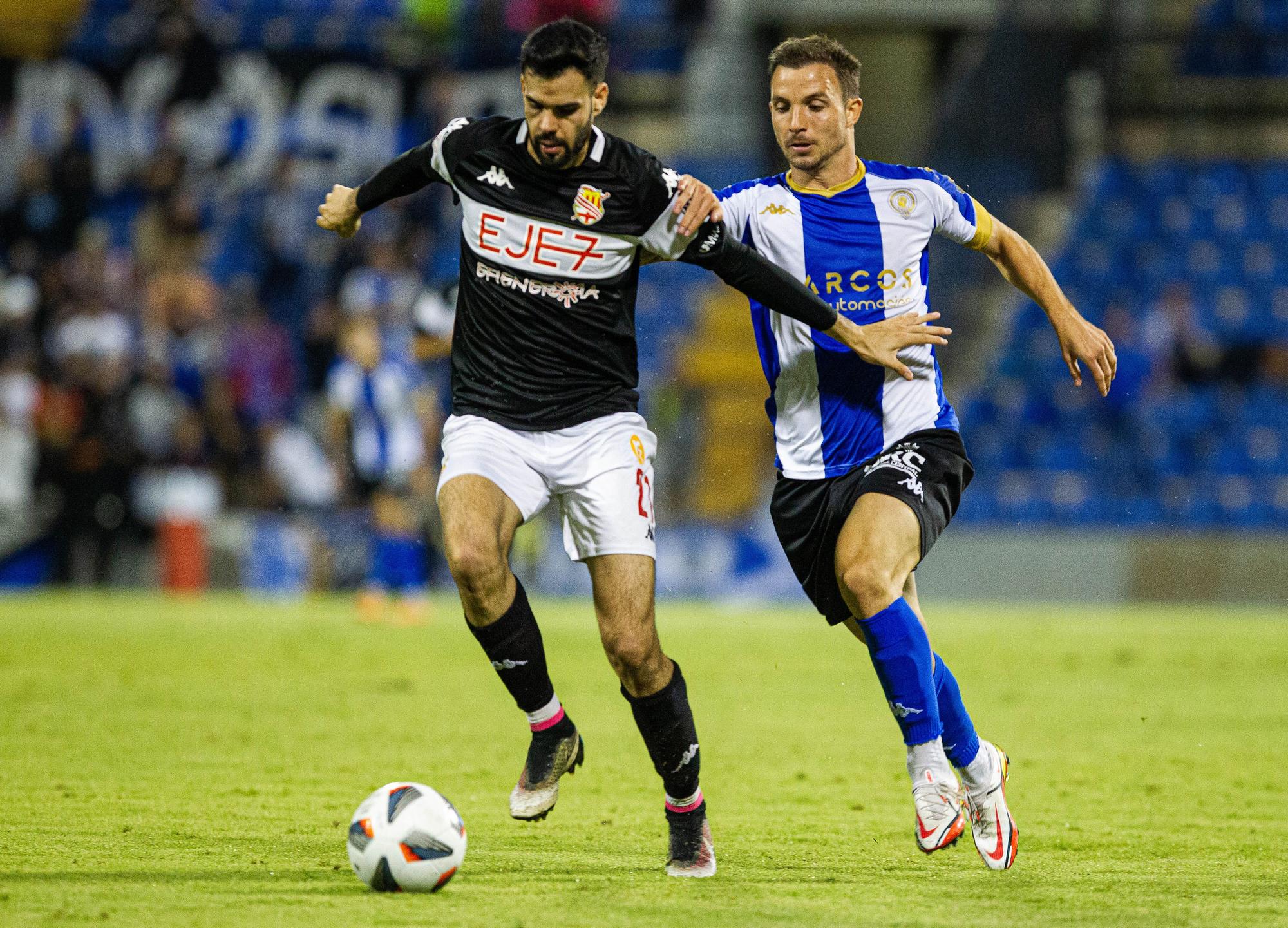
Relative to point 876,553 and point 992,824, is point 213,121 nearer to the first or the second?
point 876,553

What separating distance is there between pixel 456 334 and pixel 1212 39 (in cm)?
1755

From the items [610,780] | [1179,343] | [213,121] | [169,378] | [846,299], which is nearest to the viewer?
[846,299]

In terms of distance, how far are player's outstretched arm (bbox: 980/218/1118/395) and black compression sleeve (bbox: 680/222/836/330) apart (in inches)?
34.0

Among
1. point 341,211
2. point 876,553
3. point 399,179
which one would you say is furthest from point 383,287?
point 876,553

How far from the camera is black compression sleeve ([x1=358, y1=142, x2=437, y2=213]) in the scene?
212 inches

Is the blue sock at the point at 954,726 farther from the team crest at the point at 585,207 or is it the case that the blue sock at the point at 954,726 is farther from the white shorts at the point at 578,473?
the team crest at the point at 585,207

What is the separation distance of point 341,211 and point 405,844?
83.1 inches

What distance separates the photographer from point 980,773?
5.25 meters

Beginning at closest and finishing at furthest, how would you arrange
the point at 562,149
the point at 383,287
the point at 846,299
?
the point at 562,149, the point at 846,299, the point at 383,287

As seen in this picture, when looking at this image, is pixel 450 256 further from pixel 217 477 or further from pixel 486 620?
pixel 486 620

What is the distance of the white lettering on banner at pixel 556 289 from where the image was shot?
518 centimetres

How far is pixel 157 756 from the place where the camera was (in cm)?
698

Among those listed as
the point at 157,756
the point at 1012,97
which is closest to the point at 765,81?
the point at 1012,97

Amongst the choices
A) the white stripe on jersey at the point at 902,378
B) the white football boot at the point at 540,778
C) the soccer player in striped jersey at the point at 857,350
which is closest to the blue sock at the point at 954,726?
the soccer player in striped jersey at the point at 857,350
